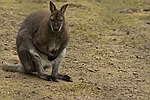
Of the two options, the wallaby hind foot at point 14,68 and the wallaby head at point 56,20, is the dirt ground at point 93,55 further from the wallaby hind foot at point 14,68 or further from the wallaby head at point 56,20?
the wallaby head at point 56,20

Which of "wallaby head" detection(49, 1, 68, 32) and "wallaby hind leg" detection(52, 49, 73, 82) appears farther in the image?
"wallaby hind leg" detection(52, 49, 73, 82)

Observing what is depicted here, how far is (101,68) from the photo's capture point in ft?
25.4

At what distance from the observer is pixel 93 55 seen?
8.58 metres

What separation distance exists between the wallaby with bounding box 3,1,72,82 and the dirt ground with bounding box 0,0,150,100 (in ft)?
0.66

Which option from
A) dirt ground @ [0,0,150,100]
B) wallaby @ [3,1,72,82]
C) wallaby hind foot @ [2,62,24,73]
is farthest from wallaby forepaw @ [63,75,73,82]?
wallaby hind foot @ [2,62,24,73]

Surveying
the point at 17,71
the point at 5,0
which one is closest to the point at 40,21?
the point at 17,71

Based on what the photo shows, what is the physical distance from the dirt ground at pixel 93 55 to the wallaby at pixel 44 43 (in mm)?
200

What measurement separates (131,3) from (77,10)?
3.02 meters

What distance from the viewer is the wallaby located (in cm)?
661

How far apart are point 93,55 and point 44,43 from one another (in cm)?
206

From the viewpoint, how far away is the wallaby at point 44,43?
6.61 metres

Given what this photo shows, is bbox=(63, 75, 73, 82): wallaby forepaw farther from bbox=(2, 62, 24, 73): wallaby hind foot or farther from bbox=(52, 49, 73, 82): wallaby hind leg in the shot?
bbox=(2, 62, 24, 73): wallaby hind foot

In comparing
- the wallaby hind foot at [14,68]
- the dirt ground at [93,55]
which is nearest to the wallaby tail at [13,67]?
the wallaby hind foot at [14,68]

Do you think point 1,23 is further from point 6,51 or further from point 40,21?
point 40,21
